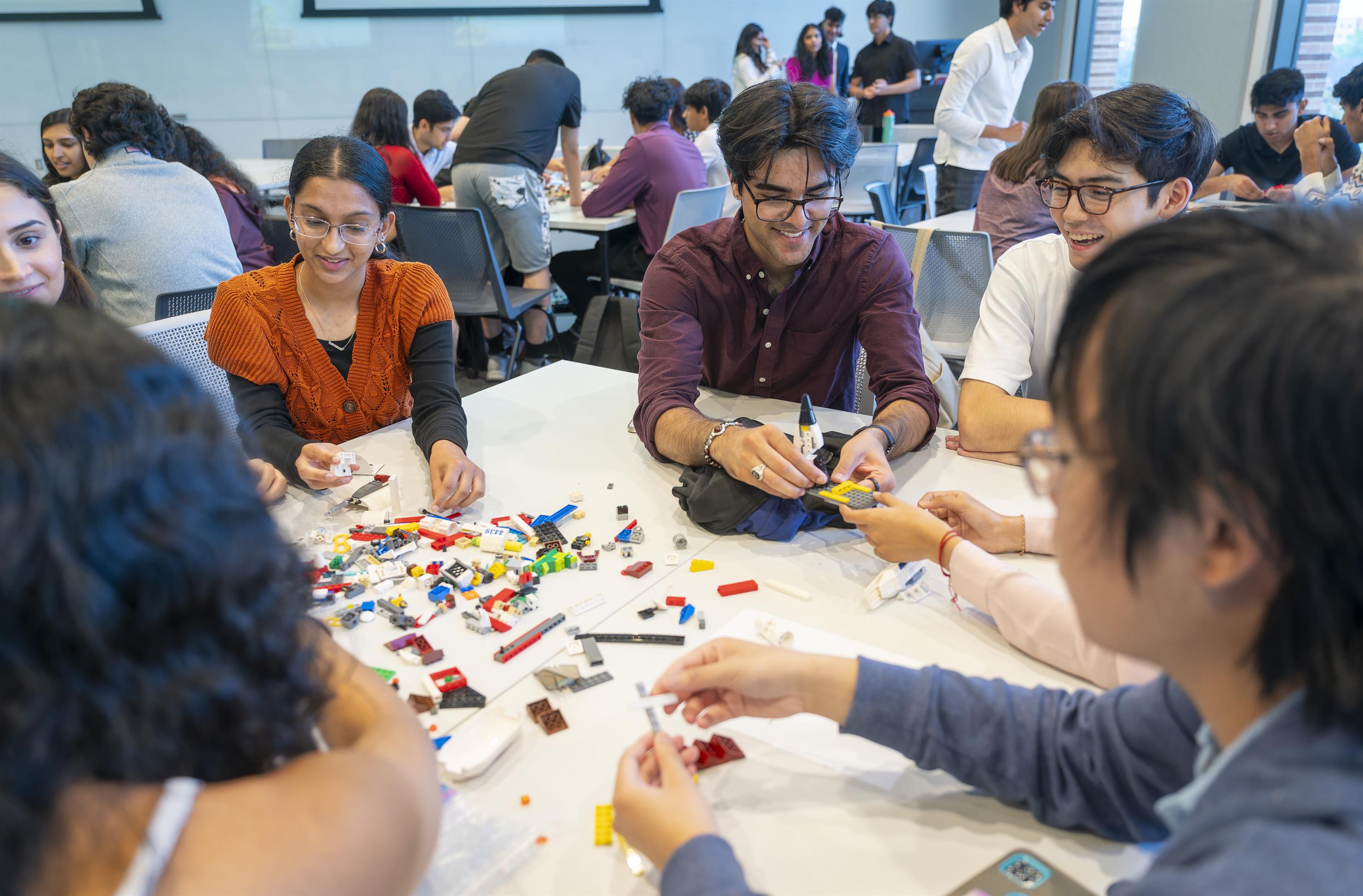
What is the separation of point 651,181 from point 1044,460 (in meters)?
4.15

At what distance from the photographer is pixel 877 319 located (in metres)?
2.00

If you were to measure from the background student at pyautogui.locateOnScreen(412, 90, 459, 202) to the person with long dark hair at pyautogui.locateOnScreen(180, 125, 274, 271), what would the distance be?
156 cm

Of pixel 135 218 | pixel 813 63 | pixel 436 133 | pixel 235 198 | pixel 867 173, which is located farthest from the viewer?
pixel 813 63

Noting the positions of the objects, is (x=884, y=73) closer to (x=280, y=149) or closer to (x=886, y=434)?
(x=280, y=149)

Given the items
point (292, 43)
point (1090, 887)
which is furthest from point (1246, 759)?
point (292, 43)

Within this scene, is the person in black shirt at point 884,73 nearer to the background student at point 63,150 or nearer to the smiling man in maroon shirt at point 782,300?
the background student at point 63,150

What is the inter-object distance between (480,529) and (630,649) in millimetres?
448

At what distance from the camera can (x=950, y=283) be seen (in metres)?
3.19

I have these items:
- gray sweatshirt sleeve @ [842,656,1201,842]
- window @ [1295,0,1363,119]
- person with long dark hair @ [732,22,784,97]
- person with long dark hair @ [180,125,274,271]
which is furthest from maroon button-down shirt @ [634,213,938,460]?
window @ [1295,0,1363,119]

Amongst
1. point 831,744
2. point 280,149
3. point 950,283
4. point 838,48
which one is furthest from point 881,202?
point 280,149

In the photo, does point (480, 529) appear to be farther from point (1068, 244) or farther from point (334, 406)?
point (1068, 244)

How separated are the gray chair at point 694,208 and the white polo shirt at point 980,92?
1.28m

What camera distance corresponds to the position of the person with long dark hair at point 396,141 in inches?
179

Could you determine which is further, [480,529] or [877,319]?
[877,319]
